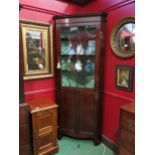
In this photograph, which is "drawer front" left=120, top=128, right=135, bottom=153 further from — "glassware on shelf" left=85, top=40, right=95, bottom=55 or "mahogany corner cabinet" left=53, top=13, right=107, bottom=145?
"glassware on shelf" left=85, top=40, right=95, bottom=55

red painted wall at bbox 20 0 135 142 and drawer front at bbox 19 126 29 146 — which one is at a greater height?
red painted wall at bbox 20 0 135 142

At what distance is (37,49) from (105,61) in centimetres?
112

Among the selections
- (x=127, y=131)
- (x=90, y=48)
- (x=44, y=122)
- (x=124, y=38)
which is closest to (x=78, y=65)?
(x=90, y=48)

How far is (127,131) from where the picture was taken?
1615mm

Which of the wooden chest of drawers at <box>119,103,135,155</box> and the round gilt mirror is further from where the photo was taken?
the round gilt mirror

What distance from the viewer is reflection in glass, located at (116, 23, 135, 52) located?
192 centimetres

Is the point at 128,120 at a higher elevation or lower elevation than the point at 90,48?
lower

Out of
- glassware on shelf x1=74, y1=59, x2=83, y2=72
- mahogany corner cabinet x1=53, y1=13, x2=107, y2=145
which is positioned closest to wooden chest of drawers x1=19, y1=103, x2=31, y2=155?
mahogany corner cabinet x1=53, y1=13, x2=107, y2=145

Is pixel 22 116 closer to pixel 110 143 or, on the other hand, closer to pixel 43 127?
pixel 43 127

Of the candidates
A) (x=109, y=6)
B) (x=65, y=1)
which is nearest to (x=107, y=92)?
(x=109, y=6)

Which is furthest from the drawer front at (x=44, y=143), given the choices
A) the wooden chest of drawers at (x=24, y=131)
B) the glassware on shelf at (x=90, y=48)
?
the glassware on shelf at (x=90, y=48)

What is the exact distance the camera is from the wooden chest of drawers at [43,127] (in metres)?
2.01

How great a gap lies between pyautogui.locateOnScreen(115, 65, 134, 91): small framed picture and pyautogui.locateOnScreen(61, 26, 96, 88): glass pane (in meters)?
0.39
